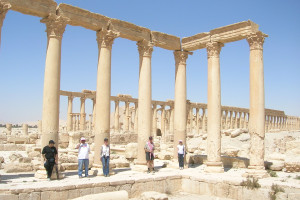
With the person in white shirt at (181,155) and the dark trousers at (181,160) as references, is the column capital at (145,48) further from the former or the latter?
the dark trousers at (181,160)

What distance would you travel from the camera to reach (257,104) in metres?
16.0

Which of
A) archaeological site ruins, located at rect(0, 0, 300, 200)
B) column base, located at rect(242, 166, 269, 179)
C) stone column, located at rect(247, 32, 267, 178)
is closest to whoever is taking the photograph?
archaeological site ruins, located at rect(0, 0, 300, 200)

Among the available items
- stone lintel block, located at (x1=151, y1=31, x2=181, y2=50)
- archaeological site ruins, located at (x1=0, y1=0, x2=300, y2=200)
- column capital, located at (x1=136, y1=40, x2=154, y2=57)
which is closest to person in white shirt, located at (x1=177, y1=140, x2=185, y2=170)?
archaeological site ruins, located at (x1=0, y1=0, x2=300, y2=200)

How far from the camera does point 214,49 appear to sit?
58.6ft

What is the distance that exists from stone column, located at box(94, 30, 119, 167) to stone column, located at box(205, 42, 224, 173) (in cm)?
549

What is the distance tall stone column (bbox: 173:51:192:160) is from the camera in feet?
62.8

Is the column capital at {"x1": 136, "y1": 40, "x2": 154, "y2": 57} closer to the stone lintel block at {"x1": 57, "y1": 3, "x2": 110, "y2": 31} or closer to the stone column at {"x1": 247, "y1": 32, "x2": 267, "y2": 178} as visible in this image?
the stone lintel block at {"x1": 57, "y1": 3, "x2": 110, "y2": 31}

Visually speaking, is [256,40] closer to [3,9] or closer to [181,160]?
[181,160]

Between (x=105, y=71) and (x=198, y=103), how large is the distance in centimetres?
4361

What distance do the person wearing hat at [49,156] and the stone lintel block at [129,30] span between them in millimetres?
6558

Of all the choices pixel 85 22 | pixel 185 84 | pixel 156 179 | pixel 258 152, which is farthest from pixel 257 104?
pixel 85 22

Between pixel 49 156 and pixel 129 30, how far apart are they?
25.2 ft

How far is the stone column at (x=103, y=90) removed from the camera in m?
15.6

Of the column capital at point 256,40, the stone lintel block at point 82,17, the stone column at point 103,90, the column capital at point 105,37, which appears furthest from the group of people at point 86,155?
the column capital at point 256,40
